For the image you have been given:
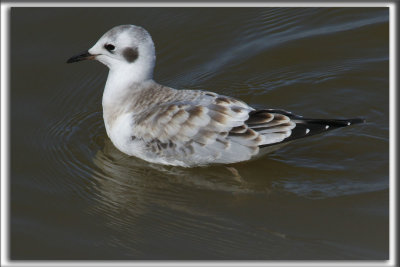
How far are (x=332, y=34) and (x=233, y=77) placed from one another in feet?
6.14

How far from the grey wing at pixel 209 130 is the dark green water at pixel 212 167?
36cm

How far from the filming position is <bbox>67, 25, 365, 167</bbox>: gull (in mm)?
7570

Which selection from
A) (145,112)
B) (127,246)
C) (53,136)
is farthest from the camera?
(53,136)

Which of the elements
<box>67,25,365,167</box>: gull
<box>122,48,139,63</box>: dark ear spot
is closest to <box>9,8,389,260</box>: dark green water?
<box>67,25,365,167</box>: gull

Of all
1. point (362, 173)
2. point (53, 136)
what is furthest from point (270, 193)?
point (53, 136)

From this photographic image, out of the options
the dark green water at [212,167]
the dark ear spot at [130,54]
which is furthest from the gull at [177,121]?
the dark green water at [212,167]

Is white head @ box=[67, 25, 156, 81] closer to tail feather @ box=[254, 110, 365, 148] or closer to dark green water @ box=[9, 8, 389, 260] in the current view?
dark green water @ box=[9, 8, 389, 260]

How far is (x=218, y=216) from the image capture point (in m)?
7.19

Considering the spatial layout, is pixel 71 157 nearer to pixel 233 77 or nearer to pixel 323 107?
pixel 233 77

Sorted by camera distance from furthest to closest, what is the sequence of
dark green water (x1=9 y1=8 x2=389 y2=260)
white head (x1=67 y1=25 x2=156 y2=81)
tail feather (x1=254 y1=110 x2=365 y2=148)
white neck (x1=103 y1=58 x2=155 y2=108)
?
1. white neck (x1=103 y1=58 x2=155 y2=108)
2. white head (x1=67 y1=25 x2=156 y2=81)
3. tail feather (x1=254 y1=110 x2=365 y2=148)
4. dark green water (x1=9 y1=8 x2=389 y2=260)

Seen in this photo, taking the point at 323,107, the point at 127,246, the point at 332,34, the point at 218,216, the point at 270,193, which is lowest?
the point at 127,246

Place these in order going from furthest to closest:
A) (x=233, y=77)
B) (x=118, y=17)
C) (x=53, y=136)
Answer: (x=118, y=17) < (x=233, y=77) < (x=53, y=136)

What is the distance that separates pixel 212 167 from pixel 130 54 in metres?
1.80

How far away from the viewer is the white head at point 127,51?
8102 mm
